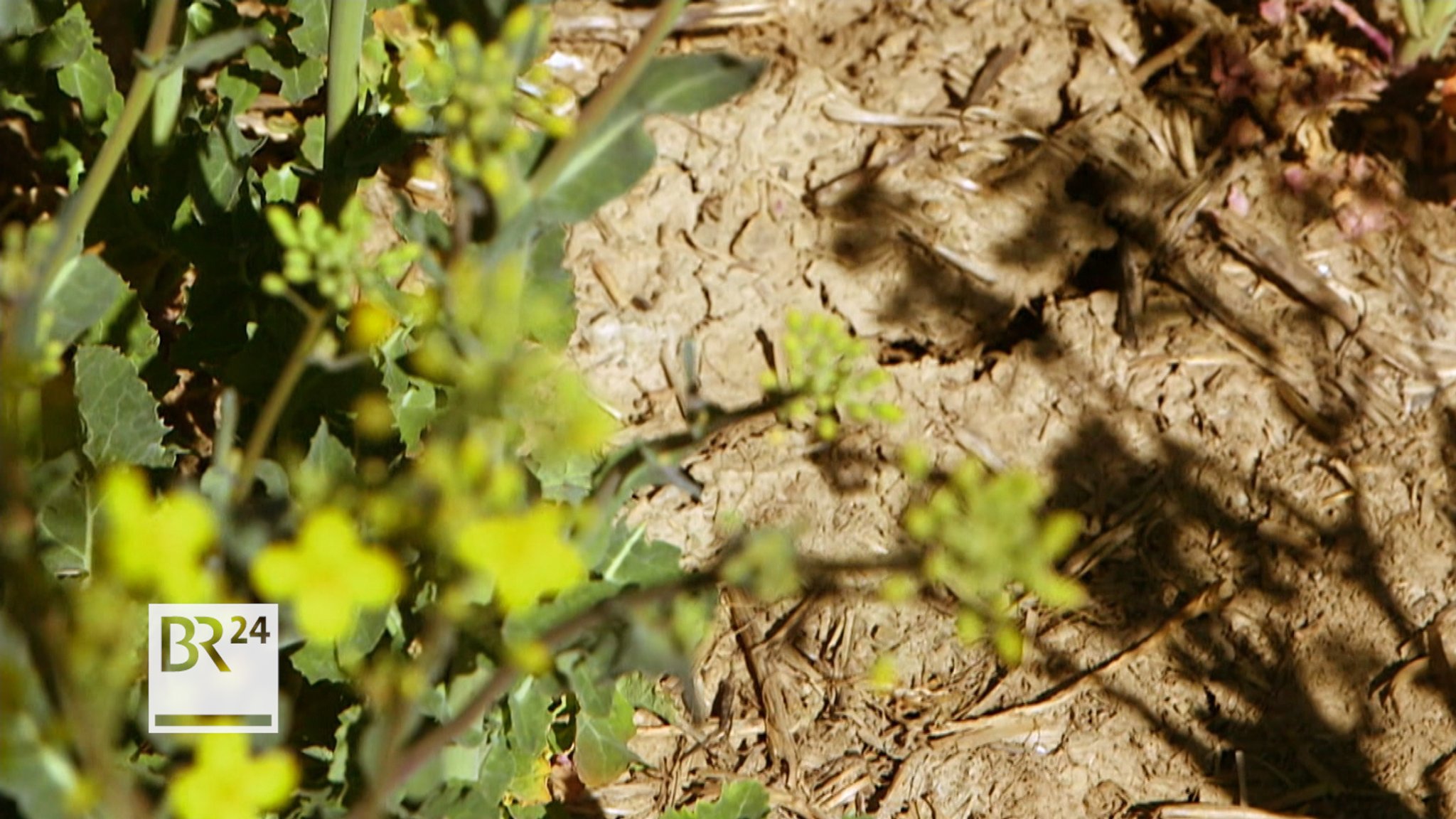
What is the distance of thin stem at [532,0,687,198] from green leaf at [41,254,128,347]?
1.65 ft

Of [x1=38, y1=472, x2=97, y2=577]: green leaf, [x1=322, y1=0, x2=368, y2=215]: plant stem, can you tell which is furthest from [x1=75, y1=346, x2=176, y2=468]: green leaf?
[x1=322, y1=0, x2=368, y2=215]: plant stem

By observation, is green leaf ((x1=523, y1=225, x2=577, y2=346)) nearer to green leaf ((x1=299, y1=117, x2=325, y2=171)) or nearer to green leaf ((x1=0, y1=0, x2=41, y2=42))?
green leaf ((x1=299, y1=117, x2=325, y2=171))

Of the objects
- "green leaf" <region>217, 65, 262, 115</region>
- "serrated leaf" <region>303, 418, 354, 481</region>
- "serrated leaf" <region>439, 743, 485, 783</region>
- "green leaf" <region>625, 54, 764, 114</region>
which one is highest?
"green leaf" <region>217, 65, 262, 115</region>

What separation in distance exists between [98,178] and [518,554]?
556 mm

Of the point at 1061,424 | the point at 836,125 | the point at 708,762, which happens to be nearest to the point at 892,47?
the point at 836,125

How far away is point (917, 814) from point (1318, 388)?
41.0 inches

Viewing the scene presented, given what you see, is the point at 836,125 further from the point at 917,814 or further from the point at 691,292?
the point at 917,814

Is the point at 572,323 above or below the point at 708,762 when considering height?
above

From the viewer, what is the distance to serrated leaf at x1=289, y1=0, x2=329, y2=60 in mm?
1897

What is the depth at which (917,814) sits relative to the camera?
2.10 m

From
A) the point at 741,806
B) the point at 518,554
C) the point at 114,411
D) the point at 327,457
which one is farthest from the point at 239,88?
the point at 518,554

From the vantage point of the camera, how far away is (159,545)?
3.22 ft

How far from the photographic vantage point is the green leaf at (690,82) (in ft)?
4.10

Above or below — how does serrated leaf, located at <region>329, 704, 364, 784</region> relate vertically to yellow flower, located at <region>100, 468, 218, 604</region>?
below
